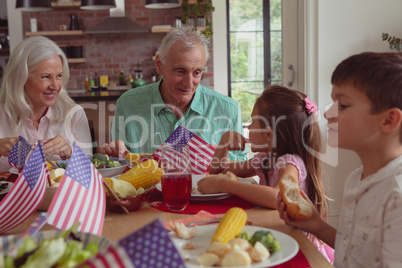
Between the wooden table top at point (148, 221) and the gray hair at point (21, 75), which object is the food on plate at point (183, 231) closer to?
the wooden table top at point (148, 221)

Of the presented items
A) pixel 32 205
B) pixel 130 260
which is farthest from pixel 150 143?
pixel 130 260

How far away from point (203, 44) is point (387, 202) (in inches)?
60.2

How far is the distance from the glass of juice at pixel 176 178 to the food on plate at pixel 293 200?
26cm

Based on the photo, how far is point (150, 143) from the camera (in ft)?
7.98

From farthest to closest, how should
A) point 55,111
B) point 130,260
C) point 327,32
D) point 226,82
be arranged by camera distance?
1. point 226,82
2. point 327,32
3. point 55,111
4. point 130,260

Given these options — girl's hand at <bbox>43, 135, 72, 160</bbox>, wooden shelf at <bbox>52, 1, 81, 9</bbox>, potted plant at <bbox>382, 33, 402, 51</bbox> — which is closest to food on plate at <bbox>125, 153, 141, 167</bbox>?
girl's hand at <bbox>43, 135, 72, 160</bbox>

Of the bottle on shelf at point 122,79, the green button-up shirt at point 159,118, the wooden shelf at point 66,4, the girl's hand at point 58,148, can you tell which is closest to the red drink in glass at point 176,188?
the girl's hand at point 58,148

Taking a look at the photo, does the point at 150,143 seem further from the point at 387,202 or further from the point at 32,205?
the point at 387,202

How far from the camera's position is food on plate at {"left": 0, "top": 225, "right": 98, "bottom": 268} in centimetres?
Result: 56

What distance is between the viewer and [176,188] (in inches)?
48.3

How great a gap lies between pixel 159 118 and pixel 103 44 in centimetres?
495

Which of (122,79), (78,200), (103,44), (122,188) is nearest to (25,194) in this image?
(78,200)

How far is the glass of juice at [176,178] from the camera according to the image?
4.02 feet

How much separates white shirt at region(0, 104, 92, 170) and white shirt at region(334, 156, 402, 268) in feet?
5.24
